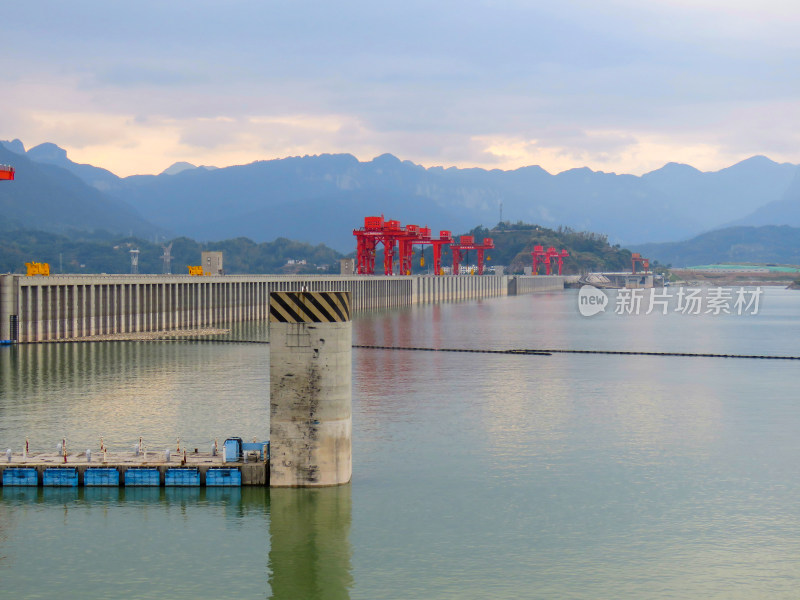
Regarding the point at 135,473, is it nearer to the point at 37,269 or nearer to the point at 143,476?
the point at 143,476

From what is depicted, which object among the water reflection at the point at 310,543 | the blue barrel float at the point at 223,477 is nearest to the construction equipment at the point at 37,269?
the blue barrel float at the point at 223,477

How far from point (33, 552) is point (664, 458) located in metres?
29.4

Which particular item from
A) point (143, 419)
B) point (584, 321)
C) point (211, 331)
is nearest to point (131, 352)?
point (211, 331)

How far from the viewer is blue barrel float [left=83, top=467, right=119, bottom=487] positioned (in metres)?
35.3

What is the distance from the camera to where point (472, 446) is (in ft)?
151

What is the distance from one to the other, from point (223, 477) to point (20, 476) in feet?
27.5

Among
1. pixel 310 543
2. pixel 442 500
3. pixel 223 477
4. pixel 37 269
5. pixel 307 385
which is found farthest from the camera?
pixel 37 269

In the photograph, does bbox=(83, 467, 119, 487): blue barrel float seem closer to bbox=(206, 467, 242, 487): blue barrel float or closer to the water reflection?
→ bbox=(206, 467, 242, 487): blue barrel float

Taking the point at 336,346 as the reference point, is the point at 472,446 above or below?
below

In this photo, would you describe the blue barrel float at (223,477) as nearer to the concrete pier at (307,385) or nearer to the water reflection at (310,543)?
the water reflection at (310,543)

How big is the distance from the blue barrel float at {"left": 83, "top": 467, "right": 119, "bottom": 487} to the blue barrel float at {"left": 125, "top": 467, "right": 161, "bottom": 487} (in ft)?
1.79

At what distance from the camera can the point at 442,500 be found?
1412 inches

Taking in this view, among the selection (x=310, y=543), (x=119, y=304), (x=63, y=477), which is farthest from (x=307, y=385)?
(x=119, y=304)

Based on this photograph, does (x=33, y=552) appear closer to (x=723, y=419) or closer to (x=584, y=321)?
(x=723, y=419)
